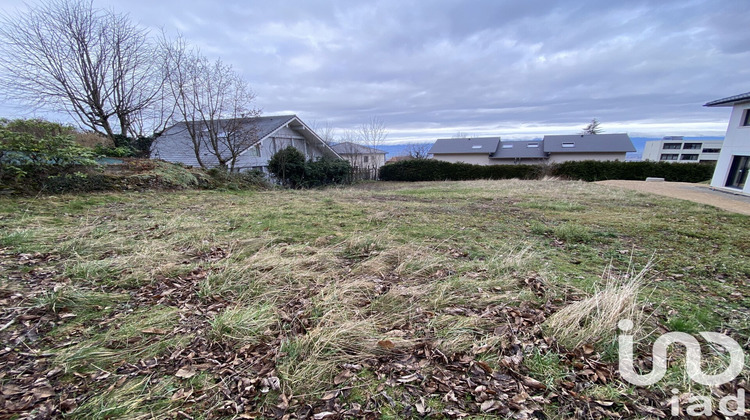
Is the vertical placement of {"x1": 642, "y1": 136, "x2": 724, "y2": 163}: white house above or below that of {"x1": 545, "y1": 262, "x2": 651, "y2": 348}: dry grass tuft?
above

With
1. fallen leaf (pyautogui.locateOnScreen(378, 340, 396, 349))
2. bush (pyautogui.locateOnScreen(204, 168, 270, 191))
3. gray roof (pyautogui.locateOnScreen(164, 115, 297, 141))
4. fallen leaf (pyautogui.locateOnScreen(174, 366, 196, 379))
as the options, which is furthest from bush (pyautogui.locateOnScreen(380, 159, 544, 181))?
fallen leaf (pyautogui.locateOnScreen(174, 366, 196, 379))

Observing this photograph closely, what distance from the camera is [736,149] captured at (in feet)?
38.1

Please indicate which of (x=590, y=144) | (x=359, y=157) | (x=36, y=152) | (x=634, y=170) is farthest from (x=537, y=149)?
(x=36, y=152)

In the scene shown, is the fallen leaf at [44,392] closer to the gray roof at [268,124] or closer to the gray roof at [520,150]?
the gray roof at [268,124]

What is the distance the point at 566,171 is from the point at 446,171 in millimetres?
8046

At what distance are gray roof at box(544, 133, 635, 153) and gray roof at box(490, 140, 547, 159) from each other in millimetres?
926

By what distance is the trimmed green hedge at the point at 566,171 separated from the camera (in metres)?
19.1

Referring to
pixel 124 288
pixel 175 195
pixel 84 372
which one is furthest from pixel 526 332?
pixel 175 195

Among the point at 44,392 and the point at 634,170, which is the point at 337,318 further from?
the point at 634,170

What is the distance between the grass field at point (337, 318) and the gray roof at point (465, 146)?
103 ft

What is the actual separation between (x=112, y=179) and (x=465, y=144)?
3414 centimetres

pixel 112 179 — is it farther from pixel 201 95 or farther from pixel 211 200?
pixel 201 95

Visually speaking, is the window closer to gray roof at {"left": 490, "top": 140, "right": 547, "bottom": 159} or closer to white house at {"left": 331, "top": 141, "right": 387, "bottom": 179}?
white house at {"left": 331, "top": 141, "right": 387, "bottom": 179}

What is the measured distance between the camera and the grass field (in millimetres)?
1514
